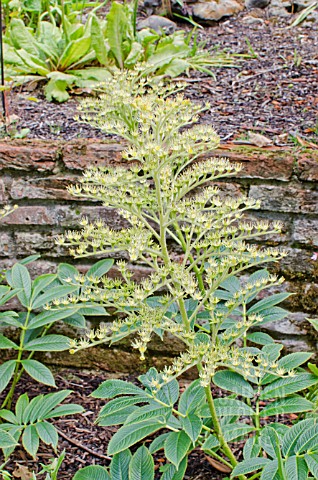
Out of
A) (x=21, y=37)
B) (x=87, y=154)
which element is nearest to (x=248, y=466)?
(x=87, y=154)

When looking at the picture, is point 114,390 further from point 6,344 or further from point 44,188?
point 44,188

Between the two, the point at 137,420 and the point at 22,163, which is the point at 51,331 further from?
the point at 137,420

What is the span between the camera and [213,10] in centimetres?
424

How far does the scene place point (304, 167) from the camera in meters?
2.29

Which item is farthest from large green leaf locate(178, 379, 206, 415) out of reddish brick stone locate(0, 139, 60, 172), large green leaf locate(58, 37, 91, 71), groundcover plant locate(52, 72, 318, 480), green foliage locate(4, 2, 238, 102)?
large green leaf locate(58, 37, 91, 71)

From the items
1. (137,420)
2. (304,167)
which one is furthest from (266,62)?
(137,420)

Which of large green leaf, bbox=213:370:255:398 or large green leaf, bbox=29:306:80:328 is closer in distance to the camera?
large green leaf, bbox=213:370:255:398

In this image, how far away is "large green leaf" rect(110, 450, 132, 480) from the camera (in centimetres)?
175

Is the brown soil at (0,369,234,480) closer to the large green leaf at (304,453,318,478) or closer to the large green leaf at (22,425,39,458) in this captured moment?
the large green leaf at (22,425,39,458)

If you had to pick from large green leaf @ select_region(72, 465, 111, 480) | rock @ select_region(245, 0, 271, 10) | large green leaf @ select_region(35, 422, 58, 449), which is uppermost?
rock @ select_region(245, 0, 271, 10)

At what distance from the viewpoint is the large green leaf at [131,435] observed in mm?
1683

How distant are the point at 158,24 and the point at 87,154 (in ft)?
6.62

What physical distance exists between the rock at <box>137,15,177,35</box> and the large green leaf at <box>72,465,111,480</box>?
3.07 meters

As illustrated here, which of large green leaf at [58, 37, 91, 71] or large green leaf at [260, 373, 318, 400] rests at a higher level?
large green leaf at [58, 37, 91, 71]
